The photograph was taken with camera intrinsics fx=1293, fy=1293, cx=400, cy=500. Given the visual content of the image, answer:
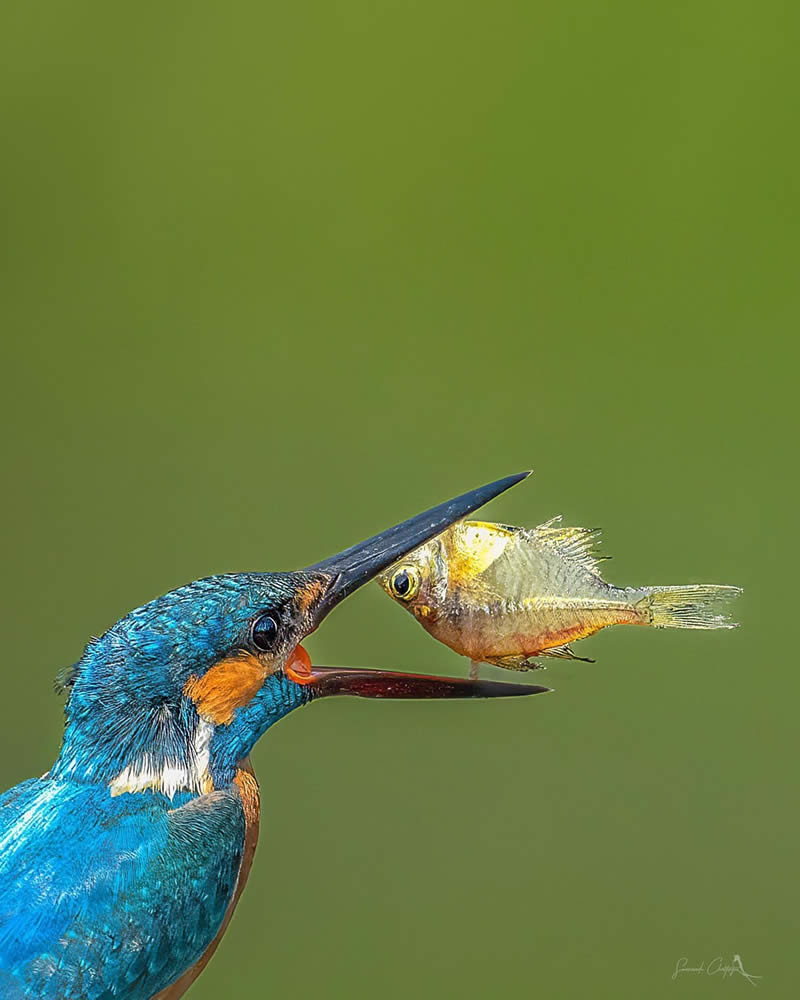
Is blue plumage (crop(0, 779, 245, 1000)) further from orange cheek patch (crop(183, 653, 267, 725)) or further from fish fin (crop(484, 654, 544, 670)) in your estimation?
fish fin (crop(484, 654, 544, 670))

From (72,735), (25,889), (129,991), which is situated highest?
(72,735)

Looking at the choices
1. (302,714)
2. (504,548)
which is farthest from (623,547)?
(504,548)

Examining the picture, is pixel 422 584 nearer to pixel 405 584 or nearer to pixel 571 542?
pixel 405 584

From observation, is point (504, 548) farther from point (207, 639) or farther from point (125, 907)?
point (125, 907)

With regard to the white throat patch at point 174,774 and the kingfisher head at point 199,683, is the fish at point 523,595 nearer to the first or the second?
the kingfisher head at point 199,683

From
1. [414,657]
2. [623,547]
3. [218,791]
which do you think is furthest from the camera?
[623,547]

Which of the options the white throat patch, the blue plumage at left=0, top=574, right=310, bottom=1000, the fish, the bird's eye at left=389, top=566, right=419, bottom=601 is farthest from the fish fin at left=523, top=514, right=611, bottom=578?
the white throat patch

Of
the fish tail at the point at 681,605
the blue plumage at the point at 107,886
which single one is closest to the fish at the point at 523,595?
the fish tail at the point at 681,605
